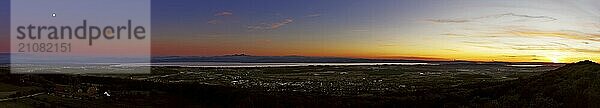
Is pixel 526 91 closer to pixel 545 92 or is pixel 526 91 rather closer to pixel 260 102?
pixel 545 92

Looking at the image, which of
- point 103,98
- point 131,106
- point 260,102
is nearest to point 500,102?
point 260,102

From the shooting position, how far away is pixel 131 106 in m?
31.3

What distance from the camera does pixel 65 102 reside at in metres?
28.3

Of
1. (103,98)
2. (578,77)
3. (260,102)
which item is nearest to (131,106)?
(103,98)

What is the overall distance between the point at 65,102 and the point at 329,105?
20129mm

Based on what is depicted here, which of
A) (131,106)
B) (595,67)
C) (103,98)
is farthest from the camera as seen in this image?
(595,67)

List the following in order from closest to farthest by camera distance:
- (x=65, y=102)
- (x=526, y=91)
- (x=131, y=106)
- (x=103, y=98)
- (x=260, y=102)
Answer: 1. (x=65, y=102)
2. (x=131, y=106)
3. (x=103, y=98)
4. (x=526, y=91)
5. (x=260, y=102)

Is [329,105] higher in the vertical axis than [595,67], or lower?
lower

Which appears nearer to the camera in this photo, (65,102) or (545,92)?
(65,102)

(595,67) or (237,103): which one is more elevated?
(595,67)

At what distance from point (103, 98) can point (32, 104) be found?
848cm

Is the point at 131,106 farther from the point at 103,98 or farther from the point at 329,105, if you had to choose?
the point at 329,105

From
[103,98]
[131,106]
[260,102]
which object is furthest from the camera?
[260,102]

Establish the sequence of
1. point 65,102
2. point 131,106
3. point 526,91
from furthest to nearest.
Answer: point 526,91
point 131,106
point 65,102
